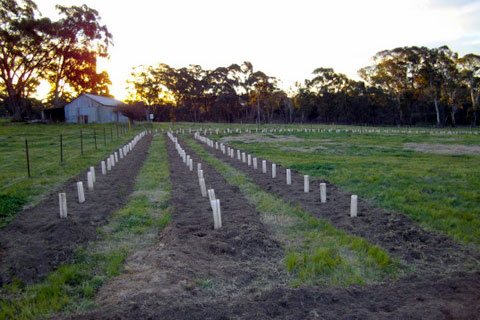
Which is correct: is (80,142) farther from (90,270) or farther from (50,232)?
(90,270)

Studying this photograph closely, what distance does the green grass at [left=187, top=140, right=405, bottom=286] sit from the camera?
5254 mm

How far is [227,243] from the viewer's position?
6500 millimetres

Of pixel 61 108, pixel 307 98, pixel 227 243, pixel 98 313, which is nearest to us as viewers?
pixel 98 313

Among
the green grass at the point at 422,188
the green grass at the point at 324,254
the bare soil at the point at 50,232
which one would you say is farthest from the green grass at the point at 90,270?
the green grass at the point at 422,188

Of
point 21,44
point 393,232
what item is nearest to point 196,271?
point 393,232

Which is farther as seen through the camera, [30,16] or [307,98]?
[307,98]

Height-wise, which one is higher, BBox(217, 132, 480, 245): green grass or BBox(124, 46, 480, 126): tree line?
BBox(124, 46, 480, 126): tree line

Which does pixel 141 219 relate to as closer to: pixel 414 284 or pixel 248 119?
pixel 414 284

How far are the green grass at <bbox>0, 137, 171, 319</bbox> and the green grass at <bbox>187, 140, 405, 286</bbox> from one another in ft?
8.34

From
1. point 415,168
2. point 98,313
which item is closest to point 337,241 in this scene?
point 98,313

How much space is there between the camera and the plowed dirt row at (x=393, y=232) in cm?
575

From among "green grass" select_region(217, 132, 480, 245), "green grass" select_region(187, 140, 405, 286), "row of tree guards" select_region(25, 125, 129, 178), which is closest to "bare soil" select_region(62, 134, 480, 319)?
"green grass" select_region(187, 140, 405, 286)

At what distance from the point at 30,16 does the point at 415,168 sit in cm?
5030

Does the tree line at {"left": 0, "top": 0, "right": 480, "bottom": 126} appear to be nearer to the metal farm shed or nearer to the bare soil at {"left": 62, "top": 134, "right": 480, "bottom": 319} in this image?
the metal farm shed
